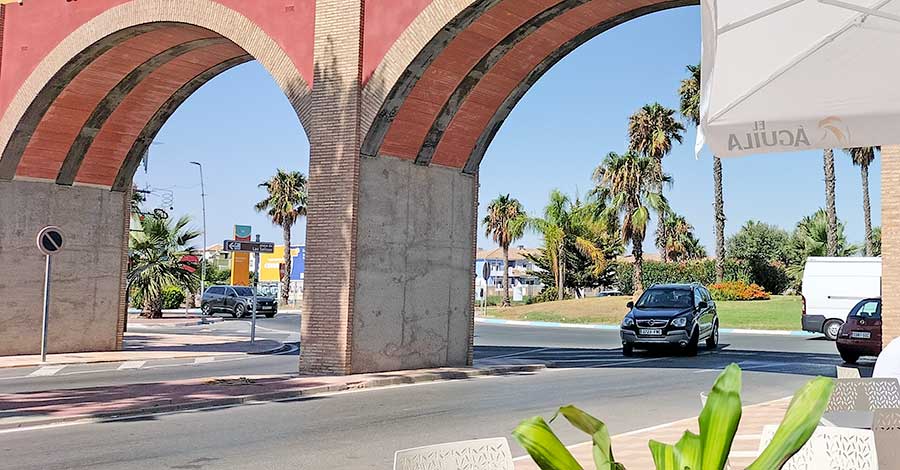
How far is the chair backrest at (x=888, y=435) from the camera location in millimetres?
4773

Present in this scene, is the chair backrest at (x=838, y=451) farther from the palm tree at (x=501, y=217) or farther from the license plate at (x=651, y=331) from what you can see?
the palm tree at (x=501, y=217)

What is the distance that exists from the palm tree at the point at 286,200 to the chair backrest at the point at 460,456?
2470 inches

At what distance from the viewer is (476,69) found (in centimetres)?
1583

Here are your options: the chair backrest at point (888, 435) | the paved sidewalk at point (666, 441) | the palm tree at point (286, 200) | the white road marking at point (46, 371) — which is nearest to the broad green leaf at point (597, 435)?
the chair backrest at point (888, 435)

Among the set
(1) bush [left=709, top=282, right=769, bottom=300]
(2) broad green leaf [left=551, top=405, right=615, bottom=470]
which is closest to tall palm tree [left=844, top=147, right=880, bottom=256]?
(1) bush [left=709, top=282, right=769, bottom=300]

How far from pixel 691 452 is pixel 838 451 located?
2307 mm

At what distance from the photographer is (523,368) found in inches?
681

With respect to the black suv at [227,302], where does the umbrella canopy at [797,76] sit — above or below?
above

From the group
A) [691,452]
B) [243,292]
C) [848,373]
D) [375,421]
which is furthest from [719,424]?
[243,292]

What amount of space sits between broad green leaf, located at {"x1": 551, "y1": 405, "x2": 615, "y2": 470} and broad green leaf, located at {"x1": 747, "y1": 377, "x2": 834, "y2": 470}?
35 cm

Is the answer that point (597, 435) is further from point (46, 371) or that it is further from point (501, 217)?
point (501, 217)

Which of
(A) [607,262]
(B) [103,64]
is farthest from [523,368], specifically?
(A) [607,262]

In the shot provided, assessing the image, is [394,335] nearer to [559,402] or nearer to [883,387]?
[559,402]

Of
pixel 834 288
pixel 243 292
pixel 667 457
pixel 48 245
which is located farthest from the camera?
pixel 243 292
